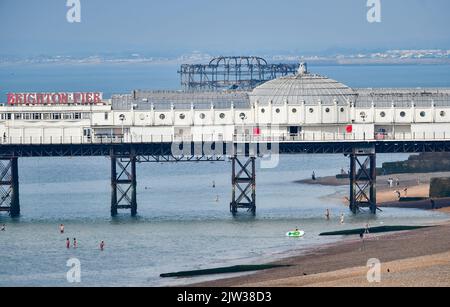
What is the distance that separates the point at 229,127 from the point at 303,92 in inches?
270

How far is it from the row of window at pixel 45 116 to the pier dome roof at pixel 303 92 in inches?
543

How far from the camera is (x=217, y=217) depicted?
126 m

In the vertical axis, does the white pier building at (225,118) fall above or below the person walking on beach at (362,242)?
above

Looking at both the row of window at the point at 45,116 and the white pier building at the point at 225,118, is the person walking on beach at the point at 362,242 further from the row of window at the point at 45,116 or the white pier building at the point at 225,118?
the row of window at the point at 45,116

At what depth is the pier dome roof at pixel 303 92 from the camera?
134125 mm

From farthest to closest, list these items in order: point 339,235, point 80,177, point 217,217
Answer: point 80,177 < point 217,217 < point 339,235

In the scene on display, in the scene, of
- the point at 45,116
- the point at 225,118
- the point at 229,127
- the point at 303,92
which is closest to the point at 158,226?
the point at 229,127

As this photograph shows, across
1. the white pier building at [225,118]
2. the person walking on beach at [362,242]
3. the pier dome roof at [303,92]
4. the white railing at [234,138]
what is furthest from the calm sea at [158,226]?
the pier dome roof at [303,92]

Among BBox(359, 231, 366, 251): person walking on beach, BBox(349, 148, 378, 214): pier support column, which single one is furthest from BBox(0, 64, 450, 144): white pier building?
BBox(359, 231, 366, 251): person walking on beach
